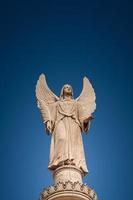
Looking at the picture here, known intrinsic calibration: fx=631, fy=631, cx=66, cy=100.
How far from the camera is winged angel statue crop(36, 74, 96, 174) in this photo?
19656 mm

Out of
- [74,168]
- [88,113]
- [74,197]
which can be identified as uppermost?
[88,113]

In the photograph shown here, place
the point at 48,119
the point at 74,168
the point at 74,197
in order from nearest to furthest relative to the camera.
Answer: the point at 74,197 < the point at 74,168 < the point at 48,119

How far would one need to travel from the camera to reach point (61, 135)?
66.4 feet

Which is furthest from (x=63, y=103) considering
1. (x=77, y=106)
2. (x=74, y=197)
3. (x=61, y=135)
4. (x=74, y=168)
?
(x=74, y=197)

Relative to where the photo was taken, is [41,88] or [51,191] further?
[41,88]

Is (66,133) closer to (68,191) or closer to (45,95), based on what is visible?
(45,95)

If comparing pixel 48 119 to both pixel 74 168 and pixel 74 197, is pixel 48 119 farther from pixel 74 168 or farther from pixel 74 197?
pixel 74 197

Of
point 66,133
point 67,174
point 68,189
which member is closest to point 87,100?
point 66,133

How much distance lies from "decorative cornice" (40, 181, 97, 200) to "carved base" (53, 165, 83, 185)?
505 mm

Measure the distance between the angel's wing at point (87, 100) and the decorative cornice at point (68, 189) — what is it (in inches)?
153

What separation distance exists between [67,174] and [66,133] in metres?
1.89

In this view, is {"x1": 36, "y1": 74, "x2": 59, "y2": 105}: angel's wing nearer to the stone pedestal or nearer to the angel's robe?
the angel's robe

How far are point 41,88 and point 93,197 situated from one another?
19.3ft

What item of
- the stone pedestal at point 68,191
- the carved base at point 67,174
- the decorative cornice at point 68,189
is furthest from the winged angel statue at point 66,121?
the decorative cornice at point 68,189
